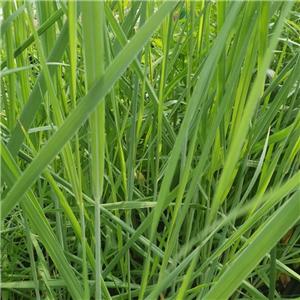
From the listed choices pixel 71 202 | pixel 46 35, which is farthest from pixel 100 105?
pixel 71 202

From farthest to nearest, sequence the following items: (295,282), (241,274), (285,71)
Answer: (295,282)
(285,71)
(241,274)

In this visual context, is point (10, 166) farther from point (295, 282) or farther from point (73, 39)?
point (295, 282)

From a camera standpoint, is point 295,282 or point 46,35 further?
point 295,282

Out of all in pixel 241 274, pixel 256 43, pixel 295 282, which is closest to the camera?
pixel 241 274

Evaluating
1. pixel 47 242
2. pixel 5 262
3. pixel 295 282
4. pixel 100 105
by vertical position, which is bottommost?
pixel 295 282

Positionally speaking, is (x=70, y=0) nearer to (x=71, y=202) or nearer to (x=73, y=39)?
(x=73, y=39)

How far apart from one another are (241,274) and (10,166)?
0.16 metres

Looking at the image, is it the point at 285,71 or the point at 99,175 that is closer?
the point at 99,175

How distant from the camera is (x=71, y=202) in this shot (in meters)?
0.53

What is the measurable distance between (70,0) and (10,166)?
0.11m

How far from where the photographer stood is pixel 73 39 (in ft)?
0.65

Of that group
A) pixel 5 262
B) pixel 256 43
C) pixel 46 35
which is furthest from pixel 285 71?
pixel 5 262

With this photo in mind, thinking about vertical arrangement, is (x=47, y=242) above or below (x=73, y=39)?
below

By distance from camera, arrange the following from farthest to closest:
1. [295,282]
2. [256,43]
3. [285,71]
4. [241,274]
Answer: [295,282]
[285,71]
[256,43]
[241,274]
